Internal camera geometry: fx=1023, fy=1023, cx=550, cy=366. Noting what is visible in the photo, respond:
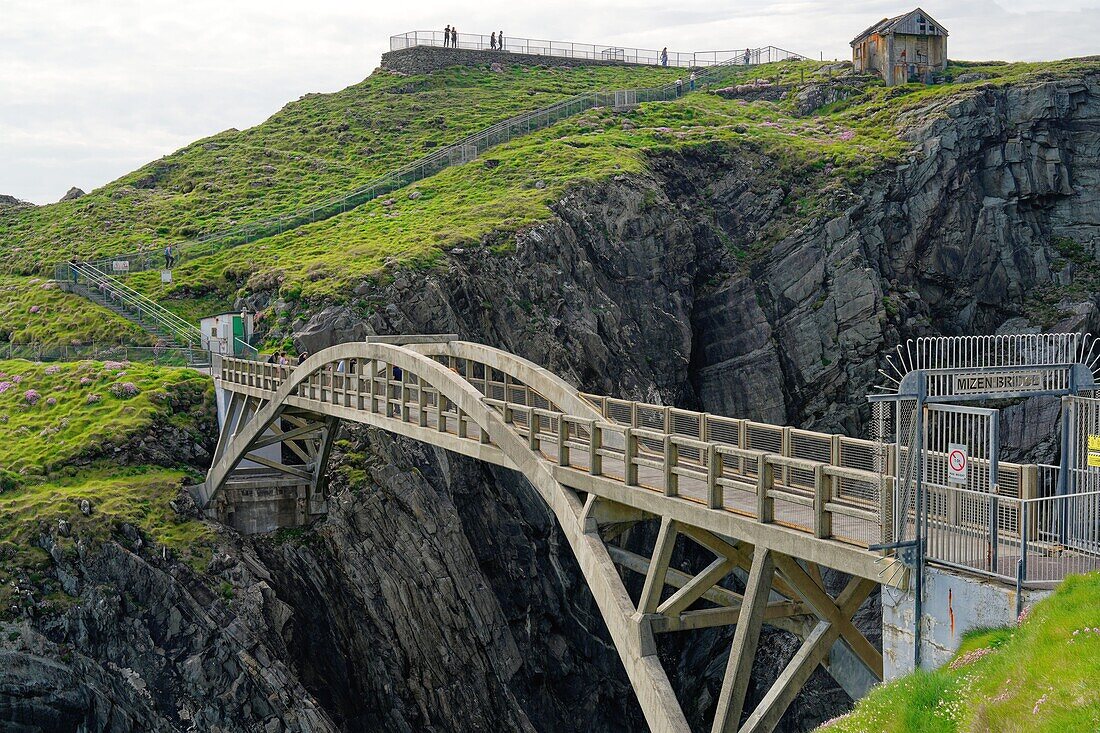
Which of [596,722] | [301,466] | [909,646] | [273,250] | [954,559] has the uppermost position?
[273,250]

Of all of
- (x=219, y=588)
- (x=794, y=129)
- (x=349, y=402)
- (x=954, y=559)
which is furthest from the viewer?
(x=794, y=129)

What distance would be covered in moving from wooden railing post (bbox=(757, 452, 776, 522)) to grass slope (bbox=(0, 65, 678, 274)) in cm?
5076

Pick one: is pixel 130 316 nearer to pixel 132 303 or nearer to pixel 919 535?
pixel 132 303

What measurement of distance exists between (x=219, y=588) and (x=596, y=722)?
1404 centimetres

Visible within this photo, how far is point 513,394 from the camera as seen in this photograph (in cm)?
2817

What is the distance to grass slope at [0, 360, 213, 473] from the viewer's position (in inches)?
1289

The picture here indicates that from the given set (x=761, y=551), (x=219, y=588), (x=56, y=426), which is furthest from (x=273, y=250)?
(x=761, y=551)

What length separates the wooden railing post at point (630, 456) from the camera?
603 inches

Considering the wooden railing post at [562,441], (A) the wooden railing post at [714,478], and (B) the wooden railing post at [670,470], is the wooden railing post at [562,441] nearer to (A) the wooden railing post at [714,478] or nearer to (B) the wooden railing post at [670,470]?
(B) the wooden railing post at [670,470]

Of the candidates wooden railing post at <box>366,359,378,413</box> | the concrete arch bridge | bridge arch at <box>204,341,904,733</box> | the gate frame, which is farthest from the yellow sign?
wooden railing post at <box>366,359,378,413</box>

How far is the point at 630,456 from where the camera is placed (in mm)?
15453

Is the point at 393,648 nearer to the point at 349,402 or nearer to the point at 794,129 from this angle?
the point at 349,402

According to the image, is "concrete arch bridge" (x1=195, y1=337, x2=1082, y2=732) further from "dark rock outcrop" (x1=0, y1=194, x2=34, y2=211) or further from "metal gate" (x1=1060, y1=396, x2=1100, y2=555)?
"dark rock outcrop" (x1=0, y1=194, x2=34, y2=211)

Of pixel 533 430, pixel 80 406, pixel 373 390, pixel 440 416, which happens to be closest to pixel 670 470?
pixel 533 430
